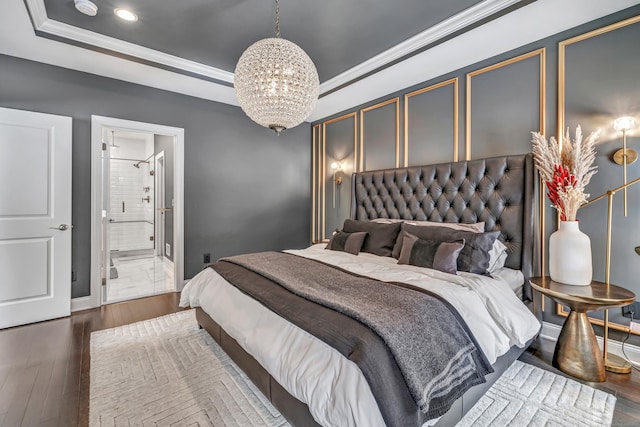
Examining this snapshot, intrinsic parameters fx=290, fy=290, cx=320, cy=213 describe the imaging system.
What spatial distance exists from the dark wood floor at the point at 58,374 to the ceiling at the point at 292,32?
104 inches

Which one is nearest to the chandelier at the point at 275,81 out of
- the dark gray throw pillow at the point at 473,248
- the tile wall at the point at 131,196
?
the dark gray throw pillow at the point at 473,248

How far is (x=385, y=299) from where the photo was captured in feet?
5.13

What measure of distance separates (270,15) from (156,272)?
4282 millimetres

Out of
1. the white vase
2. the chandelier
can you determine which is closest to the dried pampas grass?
the white vase

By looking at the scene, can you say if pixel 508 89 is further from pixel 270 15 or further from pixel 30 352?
pixel 30 352

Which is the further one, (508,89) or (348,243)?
(348,243)

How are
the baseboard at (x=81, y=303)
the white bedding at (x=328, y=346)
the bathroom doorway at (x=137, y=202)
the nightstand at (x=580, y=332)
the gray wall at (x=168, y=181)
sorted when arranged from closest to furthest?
the white bedding at (x=328, y=346) → the nightstand at (x=580, y=332) → the baseboard at (x=81, y=303) → the gray wall at (x=168, y=181) → the bathroom doorway at (x=137, y=202)

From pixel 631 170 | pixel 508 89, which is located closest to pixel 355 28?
pixel 508 89

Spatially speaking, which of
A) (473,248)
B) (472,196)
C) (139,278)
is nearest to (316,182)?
(472,196)

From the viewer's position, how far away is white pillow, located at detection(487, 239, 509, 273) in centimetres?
240

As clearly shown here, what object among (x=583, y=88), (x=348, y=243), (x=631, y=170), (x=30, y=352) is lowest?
(x=30, y=352)

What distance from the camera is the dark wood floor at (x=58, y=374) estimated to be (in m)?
1.63

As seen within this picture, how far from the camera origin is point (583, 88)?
91.0 inches

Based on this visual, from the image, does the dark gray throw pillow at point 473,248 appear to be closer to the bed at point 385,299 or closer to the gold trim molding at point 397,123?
the bed at point 385,299
